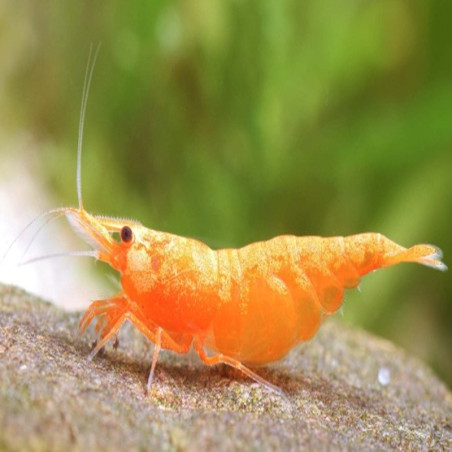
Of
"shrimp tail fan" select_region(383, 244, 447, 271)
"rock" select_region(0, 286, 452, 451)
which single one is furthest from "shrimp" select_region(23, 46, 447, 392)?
"rock" select_region(0, 286, 452, 451)

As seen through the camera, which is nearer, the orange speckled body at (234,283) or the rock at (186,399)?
the rock at (186,399)

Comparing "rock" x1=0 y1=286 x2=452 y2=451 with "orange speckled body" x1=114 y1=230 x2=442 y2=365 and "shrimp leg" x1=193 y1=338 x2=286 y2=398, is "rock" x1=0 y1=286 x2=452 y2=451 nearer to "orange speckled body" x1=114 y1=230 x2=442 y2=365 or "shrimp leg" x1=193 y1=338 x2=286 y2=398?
"shrimp leg" x1=193 y1=338 x2=286 y2=398

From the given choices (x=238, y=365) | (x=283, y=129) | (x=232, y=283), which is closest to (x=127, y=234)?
(x=232, y=283)

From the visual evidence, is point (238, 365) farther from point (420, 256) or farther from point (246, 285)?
point (420, 256)

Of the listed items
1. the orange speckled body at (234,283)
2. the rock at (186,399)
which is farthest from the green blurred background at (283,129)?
the orange speckled body at (234,283)

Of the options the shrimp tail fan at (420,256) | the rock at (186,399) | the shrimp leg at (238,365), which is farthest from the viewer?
the shrimp tail fan at (420,256)

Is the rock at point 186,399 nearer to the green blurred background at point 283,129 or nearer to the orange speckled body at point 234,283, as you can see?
Answer: the orange speckled body at point 234,283
